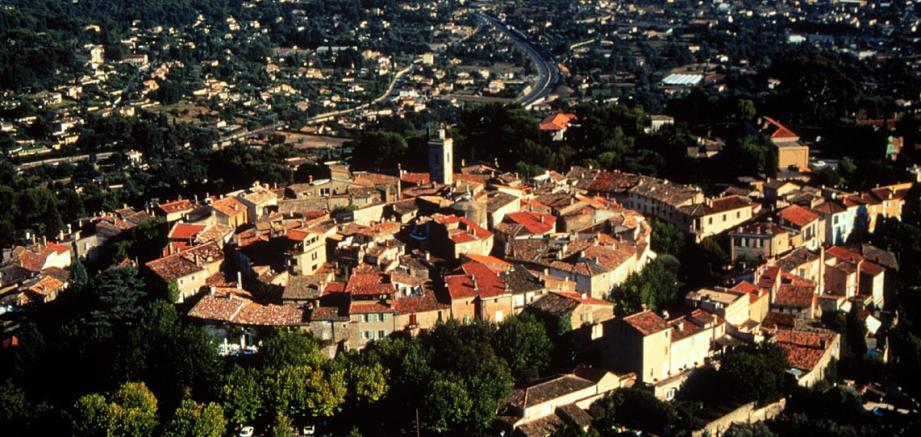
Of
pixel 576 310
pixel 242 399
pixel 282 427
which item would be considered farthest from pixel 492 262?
pixel 242 399

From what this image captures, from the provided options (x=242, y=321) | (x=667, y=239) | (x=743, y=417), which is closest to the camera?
(x=743, y=417)

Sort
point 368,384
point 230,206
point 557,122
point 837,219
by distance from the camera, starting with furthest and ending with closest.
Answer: point 557,122, point 837,219, point 230,206, point 368,384

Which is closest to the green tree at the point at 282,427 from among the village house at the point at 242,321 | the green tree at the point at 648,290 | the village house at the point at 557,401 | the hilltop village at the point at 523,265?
the hilltop village at the point at 523,265

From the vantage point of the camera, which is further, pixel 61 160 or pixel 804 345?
pixel 61 160

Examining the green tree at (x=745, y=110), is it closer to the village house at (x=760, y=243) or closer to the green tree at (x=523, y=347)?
the village house at (x=760, y=243)

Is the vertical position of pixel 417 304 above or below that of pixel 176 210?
below

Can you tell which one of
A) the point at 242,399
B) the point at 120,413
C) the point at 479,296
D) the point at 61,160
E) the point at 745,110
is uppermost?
the point at 745,110

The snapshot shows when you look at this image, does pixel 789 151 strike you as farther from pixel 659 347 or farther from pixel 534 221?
pixel 659 347
